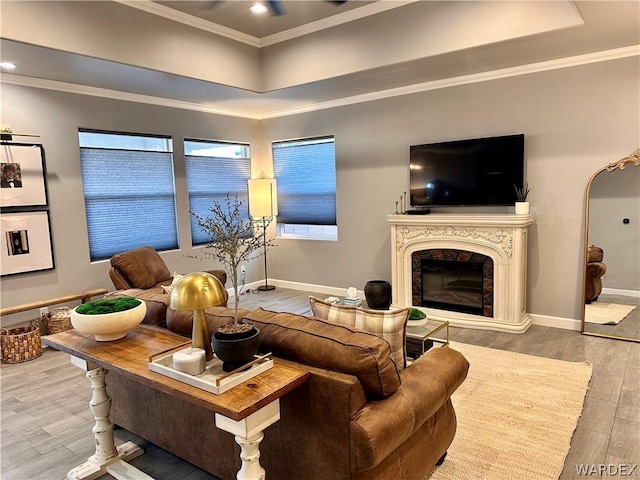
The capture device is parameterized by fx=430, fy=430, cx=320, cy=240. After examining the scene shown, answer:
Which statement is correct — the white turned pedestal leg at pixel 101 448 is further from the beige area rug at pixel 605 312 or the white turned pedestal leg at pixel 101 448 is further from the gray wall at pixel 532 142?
the beige area rug at pixel 605 312

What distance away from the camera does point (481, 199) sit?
16.0 ft

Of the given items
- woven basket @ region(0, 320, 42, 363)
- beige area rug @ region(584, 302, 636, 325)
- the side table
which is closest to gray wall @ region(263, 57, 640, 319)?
beige area rug @ region(584, 302, 636, 325)

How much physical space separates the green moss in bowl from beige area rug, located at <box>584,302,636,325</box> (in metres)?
4.24

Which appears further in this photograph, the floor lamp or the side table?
the floor lamp

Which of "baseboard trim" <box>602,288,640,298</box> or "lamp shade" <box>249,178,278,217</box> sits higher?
"lamp shade" <box>249,178,278,217</box>

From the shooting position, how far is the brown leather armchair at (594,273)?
14.0ft

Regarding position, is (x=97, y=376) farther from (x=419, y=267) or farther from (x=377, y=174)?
(x=377, y=174)

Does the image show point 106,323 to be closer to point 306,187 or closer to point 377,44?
point 377,44

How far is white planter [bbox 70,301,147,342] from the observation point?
218 cm

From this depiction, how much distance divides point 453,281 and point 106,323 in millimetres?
3883

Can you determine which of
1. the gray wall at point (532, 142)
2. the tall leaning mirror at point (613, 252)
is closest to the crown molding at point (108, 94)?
the gray wall at point (532, 142)

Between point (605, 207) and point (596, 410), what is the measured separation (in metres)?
2.20

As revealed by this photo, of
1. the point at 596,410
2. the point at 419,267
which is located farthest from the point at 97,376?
the point at 419,267

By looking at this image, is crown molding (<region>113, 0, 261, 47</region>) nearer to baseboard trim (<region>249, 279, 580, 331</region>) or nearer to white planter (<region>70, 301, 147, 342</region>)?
white planter (<region>70, 301, 147, 342</region>)
